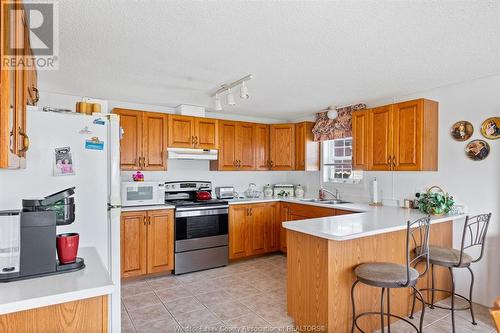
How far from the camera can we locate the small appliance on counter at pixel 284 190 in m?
4.96

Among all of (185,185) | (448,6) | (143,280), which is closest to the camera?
(448,6)

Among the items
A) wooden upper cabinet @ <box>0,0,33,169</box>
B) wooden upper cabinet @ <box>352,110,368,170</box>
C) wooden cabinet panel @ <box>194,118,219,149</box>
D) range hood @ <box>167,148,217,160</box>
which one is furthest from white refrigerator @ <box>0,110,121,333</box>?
wooden upper cabinet @ <box>352,110,368,170</box>

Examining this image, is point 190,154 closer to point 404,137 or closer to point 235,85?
point 235,85

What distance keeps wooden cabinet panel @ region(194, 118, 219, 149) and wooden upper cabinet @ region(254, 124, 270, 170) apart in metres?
0.77

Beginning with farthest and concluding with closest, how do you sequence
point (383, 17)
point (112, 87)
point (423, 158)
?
point (112, 87)
point (423, 158)
point (383, 17)

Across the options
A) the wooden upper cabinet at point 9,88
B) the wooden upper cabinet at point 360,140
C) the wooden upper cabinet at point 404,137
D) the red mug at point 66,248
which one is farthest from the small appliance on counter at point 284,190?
the wooden upper cabinet at point 9,88

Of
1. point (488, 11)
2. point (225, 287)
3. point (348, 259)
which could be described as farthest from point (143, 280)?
point (488, 11)

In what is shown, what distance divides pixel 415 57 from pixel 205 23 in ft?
5.60

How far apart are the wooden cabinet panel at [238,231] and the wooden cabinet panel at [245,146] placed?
718 mm

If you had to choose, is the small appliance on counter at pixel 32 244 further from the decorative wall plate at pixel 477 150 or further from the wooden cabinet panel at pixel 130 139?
the decorative wall plate at pixel 477 150

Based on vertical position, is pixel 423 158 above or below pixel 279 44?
below

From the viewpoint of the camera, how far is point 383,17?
1774 mm

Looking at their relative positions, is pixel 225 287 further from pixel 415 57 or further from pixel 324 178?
pixel 415 57

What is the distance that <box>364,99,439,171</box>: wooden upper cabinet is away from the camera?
3092 mm
